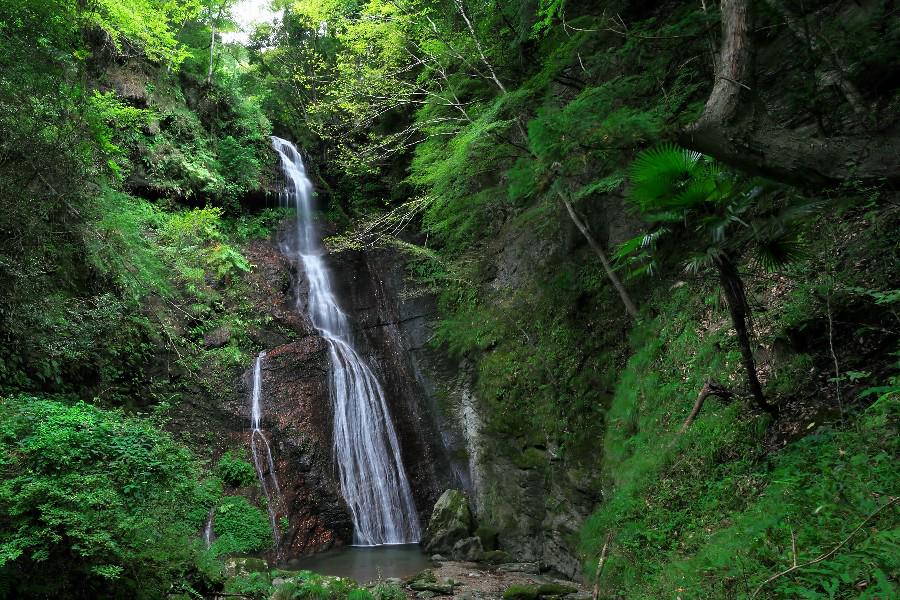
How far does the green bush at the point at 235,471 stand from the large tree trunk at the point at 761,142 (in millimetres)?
9510

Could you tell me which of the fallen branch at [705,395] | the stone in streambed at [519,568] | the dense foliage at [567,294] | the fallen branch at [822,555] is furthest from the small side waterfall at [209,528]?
the fallen branch at [822,555]

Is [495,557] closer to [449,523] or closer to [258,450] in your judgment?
[449,523]

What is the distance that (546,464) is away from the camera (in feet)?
29.5

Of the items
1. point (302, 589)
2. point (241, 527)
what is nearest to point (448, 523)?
point (241, 527)

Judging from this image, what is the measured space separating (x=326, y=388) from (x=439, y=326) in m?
3.16

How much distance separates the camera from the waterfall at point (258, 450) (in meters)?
9.64

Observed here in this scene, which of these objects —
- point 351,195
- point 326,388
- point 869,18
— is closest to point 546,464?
point 326,388

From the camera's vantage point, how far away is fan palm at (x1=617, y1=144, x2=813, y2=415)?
3.63 metres

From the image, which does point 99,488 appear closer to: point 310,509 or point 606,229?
point 310,509

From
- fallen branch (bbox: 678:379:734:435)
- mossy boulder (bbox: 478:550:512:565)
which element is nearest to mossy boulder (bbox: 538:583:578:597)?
mossy boulder (bbox: 478:550:512:565)

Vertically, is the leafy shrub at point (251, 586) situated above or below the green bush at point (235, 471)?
below

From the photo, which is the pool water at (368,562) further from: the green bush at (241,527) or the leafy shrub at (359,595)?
the leafy shrub at (359,595)

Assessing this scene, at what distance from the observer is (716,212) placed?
3752mm

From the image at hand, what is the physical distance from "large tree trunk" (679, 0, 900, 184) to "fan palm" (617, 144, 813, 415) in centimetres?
17
